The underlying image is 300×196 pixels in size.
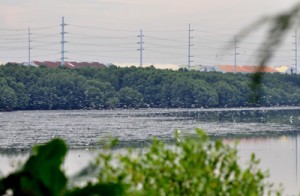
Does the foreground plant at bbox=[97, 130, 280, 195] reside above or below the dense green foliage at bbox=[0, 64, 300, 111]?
below

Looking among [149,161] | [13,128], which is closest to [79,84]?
[13,128]

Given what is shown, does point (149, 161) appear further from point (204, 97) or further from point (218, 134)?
point (204, 97)

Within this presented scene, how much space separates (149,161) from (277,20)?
2.71 metres

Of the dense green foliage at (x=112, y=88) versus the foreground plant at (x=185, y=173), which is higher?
the dense green foliage at (x=112, y=88)

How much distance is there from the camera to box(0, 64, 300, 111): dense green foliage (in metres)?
61.6

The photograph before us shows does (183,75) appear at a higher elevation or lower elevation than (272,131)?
higher

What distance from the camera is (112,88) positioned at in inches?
2549

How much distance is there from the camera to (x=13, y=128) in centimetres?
4209

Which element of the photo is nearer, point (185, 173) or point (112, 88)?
point (185, 173)

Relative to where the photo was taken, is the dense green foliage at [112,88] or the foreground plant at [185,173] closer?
the foreground plant at [185,173]

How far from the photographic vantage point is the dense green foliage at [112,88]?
6159 cm

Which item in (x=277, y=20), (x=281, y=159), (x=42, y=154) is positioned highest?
(x=277, y=20)

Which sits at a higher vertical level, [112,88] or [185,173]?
[112,88]

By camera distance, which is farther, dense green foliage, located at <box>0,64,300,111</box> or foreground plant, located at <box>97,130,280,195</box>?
dense green foliage, located at <box>0,64,300,111</box>
